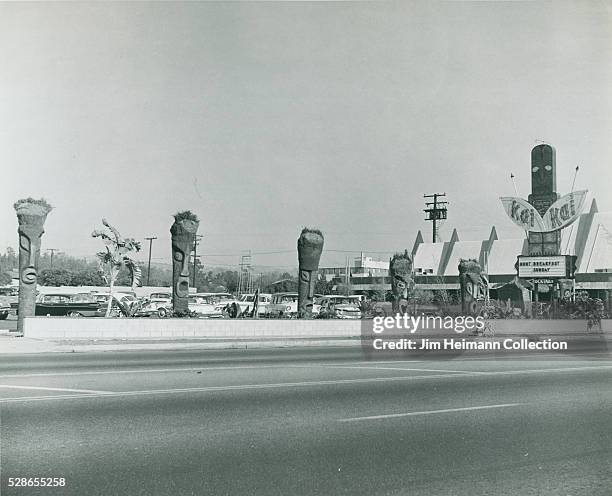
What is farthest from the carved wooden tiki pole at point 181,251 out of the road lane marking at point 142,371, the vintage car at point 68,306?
the road lane marking at point 142,371

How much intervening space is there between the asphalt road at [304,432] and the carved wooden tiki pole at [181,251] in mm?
15214

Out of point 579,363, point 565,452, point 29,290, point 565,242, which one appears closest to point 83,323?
point 29,290

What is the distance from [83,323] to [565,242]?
2117 inches

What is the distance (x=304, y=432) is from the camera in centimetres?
859

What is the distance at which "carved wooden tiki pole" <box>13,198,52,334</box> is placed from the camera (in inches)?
1032

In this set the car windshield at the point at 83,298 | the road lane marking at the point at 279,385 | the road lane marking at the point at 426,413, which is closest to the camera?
the road lane marking at the point at 426,413

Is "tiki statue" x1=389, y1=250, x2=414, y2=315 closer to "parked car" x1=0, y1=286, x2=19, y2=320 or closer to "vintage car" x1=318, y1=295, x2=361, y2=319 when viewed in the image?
"vintage car" x1=318, y1=295, x2=361, y2=319

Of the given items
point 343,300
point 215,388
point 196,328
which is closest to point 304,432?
point 215,388

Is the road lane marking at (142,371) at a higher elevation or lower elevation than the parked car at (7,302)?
higher

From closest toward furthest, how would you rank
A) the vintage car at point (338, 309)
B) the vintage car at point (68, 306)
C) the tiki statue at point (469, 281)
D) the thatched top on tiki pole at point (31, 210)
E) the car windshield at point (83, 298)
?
the thatched top on tiki pole at point (31, 210), the tiki statue at point (469, 281), the vintage car at point (68, 306), the vintage car at point (338, 309), the car windshield at point (83, 298)

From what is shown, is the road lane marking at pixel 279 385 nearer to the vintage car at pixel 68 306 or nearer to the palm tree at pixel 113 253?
the palm tree at pixel 113 253

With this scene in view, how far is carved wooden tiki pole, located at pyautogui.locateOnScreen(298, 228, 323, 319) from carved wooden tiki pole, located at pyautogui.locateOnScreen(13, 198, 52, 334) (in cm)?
1124

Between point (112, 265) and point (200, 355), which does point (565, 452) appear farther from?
point (112, 265)

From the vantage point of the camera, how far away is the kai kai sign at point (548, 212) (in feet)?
147
